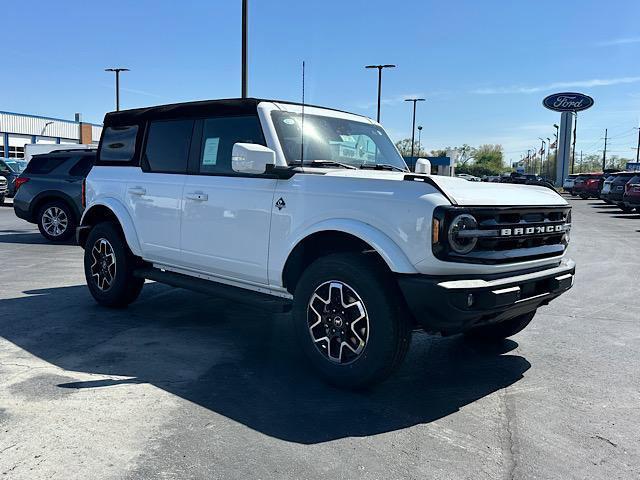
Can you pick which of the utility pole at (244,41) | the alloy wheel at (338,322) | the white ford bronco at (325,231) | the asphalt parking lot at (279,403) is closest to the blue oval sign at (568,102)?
the utility pole at (244,41)

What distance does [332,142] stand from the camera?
492cm

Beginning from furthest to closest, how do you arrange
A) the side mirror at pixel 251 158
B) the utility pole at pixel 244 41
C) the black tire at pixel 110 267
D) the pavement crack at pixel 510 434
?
1. the utility pole at pixel 244 41
2. the black tire at pixel 110 267
3. the side mirror at pixel 251 158
4. the pavement crack at pixel 510 434

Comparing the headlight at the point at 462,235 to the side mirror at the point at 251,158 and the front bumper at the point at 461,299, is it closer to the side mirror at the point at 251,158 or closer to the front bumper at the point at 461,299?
the front bumper at the point at 461,299

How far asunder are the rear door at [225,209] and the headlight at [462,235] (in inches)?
59.7

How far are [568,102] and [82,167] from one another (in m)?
58.9

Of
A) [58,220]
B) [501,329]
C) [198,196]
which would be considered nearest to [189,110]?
[198,196]

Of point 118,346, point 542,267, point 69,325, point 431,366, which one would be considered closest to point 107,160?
point 69,325

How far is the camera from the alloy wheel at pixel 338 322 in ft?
12.7

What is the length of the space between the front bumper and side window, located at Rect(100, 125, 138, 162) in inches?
144

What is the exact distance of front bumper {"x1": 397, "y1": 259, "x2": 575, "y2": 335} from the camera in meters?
3.45

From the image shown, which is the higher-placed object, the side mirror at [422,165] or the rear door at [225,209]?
the side mirror at [422,165]

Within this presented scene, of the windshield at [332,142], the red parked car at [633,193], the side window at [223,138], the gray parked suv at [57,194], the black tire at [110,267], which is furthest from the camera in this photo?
the red parked car at [633,193]

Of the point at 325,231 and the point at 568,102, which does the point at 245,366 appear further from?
the point at 568,102

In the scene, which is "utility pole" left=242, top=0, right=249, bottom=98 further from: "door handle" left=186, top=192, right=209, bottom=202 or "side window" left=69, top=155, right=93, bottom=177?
"door handle" left=186, top=192, right=209, bottom=202
